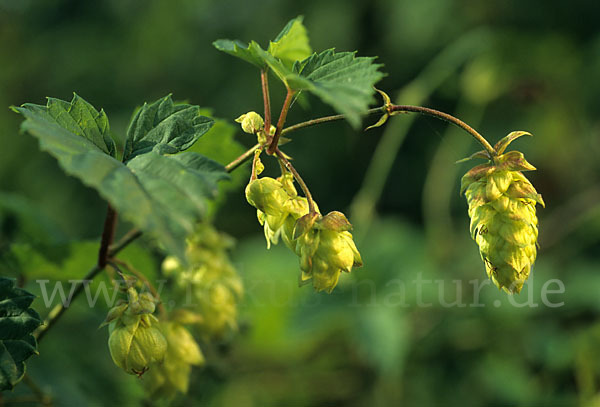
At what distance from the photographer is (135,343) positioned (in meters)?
0.81

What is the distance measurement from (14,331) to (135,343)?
16 centimetres

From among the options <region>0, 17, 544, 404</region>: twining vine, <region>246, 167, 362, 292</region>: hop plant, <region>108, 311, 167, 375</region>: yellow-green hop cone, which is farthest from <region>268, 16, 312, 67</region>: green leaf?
<region>108, 311, 167, 375</region>: yellow-green hop cone

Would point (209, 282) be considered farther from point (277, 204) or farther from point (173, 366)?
point (277, 204)

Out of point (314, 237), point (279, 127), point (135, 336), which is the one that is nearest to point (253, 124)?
point (279, 127)

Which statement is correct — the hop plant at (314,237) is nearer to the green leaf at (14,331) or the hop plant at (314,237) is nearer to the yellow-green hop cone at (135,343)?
the yellow-green hop cone at (135,343)

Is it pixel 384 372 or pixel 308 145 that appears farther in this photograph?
pixel 308 145

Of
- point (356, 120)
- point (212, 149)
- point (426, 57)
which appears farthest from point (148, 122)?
point (426, 57)

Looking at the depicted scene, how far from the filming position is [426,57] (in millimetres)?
2545

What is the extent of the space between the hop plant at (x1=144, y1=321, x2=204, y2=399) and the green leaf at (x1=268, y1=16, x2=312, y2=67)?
Result: 0.46 metres

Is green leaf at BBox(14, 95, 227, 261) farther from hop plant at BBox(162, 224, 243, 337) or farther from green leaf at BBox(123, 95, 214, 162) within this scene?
hop plant at BBox(162, 224, 243, 337)

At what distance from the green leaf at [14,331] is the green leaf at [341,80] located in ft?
1.53

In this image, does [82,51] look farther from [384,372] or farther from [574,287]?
[574,287]

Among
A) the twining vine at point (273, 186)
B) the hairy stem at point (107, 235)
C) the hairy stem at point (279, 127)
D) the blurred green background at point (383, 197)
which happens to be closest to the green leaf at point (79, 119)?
the twining vine at point (273, 186)

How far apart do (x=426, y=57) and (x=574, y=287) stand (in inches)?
43.5
